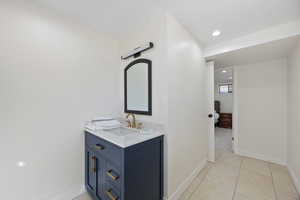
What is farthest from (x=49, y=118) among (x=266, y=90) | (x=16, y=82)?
(x=266, y=90)

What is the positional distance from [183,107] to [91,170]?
1.45m

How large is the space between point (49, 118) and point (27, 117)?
188mm

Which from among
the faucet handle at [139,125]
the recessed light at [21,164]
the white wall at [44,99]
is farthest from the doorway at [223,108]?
the recessed light at [21,164]

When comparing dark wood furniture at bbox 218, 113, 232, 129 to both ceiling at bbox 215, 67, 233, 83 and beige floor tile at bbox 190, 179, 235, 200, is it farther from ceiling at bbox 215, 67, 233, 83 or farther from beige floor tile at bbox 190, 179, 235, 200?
beige floor tile at bbox 190, 179, 235, 200

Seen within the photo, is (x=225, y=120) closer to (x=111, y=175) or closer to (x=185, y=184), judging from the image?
(x=185, y=184)

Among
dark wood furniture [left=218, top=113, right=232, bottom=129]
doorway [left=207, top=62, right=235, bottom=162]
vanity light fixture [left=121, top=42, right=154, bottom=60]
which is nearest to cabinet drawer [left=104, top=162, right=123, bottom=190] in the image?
vanity light fixture [left=121, top=42, right=154, bottom=60]

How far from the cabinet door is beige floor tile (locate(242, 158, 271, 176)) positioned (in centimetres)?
256

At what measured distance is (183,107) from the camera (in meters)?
1.82

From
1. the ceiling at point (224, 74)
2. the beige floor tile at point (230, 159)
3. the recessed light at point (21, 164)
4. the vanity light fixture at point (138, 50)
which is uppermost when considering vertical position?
the ceiling at point (224, 74)

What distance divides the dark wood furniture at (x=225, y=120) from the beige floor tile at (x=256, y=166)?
9.73 feet

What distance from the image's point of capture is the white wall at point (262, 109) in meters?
2.56

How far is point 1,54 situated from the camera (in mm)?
1239

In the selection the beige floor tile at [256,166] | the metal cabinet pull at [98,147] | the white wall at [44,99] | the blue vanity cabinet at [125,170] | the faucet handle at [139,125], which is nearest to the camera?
the blue vanity cabinet at [125,170]

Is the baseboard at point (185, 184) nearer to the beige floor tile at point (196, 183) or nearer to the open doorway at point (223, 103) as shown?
the beige floor tile at point (196, 183)
